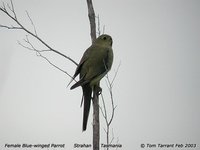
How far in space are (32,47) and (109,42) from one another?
4.81 feet

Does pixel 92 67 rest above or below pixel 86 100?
above

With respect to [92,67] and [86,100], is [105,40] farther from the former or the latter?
[86,100]

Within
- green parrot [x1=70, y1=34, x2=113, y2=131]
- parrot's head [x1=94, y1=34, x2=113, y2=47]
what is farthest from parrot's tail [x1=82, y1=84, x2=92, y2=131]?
Result: parrot's head [x1=94, y1=34, x2=113, y2=47]

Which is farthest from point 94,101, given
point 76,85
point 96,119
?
point 96,119

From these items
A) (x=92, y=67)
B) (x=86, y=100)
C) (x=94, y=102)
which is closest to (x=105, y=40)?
(x=92, y=67)

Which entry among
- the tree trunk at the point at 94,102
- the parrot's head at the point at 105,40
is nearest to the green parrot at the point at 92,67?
the parrot's head at the point at 105,40

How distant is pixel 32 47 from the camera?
3.17 m

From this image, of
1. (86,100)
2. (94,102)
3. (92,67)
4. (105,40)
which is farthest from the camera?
(105,40)

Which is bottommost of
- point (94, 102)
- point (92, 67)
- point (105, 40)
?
point (94, 102)

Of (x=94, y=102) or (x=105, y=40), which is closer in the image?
(x=94, y=102)

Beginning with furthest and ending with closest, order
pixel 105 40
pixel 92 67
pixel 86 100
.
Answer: pixel 105 40, pixel 92 67, pixel 86 100

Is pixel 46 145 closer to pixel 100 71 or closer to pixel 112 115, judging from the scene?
pixel 100 71

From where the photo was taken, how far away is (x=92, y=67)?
12.1 feet

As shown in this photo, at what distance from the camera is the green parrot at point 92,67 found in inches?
131
